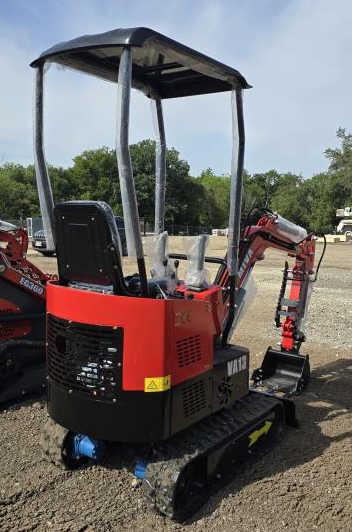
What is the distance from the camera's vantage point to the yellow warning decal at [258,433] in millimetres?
3961

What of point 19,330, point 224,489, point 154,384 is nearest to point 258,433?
point 224,489

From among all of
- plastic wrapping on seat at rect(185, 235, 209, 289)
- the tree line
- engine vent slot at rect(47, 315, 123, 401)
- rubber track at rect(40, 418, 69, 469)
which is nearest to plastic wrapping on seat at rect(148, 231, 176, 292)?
plastic wrapping on seat at rect(185, 235, 209, 289)

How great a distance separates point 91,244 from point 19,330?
277 cm

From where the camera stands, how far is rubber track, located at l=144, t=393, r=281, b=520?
3234 millimetres

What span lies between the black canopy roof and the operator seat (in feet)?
3.09

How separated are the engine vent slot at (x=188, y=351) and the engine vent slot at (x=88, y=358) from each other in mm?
387

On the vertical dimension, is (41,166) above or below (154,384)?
above

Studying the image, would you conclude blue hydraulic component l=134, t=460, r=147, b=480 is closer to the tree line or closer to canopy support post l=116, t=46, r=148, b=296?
canopy support post l=116, t=46, r=148, b=296

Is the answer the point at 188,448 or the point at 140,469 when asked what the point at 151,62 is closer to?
the point at 188,448

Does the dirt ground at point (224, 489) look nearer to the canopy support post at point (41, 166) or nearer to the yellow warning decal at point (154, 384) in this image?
the yellow warning decal at point (154, 384)

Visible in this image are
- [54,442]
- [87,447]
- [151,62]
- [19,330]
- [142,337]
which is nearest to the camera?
[142,337]

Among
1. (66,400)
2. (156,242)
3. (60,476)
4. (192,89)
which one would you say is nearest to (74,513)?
(60,476)

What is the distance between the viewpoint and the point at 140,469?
3545mm

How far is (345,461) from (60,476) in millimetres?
2139
